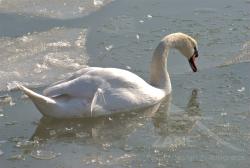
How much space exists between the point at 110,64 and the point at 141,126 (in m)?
1.59

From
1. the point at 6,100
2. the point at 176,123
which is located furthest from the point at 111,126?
the point at 6,100

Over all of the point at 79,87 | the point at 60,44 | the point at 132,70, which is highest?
the point at 79,87

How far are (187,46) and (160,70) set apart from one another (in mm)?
534

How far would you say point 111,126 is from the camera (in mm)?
→ 6234

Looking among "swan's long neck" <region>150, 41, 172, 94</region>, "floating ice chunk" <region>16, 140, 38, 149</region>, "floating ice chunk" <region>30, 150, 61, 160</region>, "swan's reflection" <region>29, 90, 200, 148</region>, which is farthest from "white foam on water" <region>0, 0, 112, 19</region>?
"floating ice chunk" <region>30, 150, 61, 160</region>

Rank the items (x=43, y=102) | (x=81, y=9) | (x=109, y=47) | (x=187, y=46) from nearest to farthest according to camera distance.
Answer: (x=43, y=102), (x=187, y=46), (x=109, y=47), (x=81, y=9)

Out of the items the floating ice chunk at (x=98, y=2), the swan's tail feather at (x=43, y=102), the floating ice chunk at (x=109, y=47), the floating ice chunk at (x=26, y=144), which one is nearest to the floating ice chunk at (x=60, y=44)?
the floating ice chunk at (x=109, y=47)

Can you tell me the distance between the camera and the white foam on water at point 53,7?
9.32 metres

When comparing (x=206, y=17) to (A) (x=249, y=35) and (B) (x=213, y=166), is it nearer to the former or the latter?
(A) (x=249, y=35)

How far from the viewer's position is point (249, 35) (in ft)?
27.4

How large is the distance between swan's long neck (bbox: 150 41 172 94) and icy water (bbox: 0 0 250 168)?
0.50ft

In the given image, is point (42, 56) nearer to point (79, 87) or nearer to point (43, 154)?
point (79, 87)

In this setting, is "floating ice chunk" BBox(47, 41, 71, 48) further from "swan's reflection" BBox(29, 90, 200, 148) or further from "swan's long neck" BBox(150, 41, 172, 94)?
"swan's reflection" BBox(29, 90, 200, 148)

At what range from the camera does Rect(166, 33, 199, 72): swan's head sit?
7.31m
